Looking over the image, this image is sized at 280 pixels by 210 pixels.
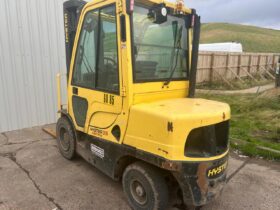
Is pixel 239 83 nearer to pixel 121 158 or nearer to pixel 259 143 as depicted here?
pixel 259 143

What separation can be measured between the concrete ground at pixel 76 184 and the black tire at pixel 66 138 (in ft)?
0.52

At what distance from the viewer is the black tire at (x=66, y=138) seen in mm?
4102

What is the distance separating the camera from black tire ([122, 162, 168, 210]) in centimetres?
268

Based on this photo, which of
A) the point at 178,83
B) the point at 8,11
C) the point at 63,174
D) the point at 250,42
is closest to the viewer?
the point at 178,83

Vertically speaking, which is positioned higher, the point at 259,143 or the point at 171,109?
the point at 171,109

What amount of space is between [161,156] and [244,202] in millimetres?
1574

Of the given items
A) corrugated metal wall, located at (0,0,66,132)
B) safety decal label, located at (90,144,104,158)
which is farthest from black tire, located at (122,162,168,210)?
corrugated metal wall, located at (0,0,66,132)

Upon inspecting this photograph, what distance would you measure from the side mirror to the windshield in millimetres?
62

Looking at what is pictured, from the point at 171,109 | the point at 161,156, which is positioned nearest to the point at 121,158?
the point at 161,156

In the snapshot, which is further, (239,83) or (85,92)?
(239,83)

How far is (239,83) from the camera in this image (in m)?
14.5

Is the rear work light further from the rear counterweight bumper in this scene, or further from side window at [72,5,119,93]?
the rear counterweight bumper

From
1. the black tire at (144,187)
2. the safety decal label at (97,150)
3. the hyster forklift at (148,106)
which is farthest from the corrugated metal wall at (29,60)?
the black tire at (144,187)

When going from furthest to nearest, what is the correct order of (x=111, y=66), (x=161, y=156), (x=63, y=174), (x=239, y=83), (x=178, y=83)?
(x=239, y=83), (x=63, y=174), (x=178, y=83), (x=111, y=66), (x=161, y=156)
